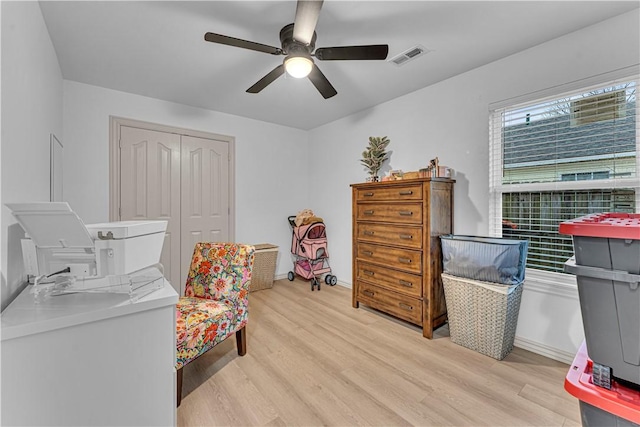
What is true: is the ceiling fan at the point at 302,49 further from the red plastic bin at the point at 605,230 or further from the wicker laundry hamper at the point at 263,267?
the wicker laundry hamper at the point at 263,267

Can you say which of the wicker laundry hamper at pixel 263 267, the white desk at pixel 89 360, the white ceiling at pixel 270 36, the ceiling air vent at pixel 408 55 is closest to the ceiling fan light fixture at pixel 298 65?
the white ceiling at pixel 270 36

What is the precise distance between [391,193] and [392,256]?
0.63 metres

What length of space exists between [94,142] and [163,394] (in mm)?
2988

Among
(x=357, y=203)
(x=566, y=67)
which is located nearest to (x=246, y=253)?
(x=357, y=203)

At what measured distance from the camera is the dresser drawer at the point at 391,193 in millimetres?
2645

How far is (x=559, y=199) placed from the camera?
7.48ft

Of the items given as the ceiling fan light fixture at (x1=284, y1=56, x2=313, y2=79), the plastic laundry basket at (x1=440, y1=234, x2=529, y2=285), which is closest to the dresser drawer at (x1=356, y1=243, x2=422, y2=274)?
the plastic laundry basket at (x1=440, y1=234, x2=529, y2=285)

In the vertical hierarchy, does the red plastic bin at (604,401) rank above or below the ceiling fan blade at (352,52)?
below

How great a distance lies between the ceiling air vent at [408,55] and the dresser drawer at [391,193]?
1.12 metres

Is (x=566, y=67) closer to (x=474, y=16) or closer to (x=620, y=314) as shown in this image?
(x=474, y=16)

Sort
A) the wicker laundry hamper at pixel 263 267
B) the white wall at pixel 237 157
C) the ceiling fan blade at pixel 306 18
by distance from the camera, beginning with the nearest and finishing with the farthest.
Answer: the ceiling fan blade at pixel 306 18 < the white wall at pixel 237 157 < the wicker laundry hamper at pixel 263 267

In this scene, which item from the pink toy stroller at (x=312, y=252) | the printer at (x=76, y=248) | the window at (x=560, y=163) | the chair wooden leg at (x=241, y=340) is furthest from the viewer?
the pink toy stroller at (x=312, y=252)

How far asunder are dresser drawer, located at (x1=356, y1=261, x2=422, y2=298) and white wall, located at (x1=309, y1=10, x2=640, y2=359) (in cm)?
71

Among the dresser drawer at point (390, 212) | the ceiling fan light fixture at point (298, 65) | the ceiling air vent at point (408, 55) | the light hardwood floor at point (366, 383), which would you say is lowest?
the light hardwood floor at point (366, 383)
